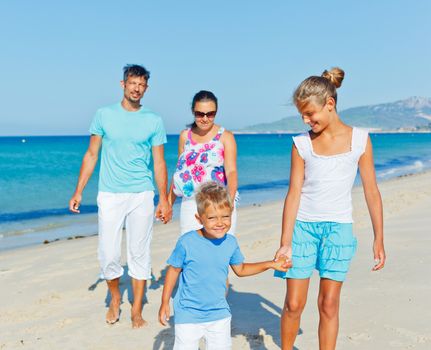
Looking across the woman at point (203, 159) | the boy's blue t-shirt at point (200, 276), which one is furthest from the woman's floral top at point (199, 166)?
the boy's blue t-shirt at point (200, 276)

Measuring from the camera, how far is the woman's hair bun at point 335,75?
3.69 meters

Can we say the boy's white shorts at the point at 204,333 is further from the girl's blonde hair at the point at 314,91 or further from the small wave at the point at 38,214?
the small wave at the point at 38,214

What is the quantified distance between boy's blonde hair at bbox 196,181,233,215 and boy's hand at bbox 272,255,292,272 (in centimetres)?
50

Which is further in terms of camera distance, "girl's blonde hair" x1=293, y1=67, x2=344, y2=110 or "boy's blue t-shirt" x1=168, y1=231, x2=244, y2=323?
"girl's blonde hair" x1=293, y1=67, x2=344, y2=110

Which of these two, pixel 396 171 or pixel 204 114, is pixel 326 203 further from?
pixel 396 171

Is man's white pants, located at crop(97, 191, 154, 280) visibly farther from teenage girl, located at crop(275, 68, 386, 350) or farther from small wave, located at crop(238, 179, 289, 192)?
small wave, located at crop(238, 179, 289, 192)

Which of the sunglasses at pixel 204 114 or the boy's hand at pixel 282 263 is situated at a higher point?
the sunglasses at pixel 204 114

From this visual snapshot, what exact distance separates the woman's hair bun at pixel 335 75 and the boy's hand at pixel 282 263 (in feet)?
4.03

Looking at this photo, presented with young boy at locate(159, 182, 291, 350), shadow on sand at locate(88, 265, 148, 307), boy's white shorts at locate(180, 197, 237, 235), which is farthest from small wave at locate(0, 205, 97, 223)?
young boy at locate(159, 182, 291, 350)

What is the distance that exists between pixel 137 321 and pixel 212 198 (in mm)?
2349

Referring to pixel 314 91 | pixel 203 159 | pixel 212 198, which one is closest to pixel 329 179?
pixel 314 91

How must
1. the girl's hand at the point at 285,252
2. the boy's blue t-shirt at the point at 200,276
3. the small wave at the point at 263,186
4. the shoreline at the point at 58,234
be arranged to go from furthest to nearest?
the small wave at the point at 263,186
the shoreline at the point at 58,234
the girl's hand at the point at 285,252
the boy's blue t-shirt at the point at 200,276

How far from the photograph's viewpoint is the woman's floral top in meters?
4.77

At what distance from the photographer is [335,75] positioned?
3.71 meters
